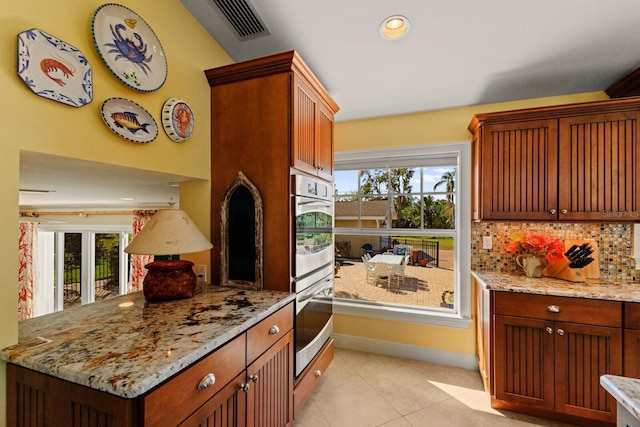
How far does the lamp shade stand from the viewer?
1.42 m

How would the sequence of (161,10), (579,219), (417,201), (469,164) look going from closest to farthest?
(161,10) < (579,219) < (469,164) < (417,201)

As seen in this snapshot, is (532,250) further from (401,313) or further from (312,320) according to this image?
(312,320)

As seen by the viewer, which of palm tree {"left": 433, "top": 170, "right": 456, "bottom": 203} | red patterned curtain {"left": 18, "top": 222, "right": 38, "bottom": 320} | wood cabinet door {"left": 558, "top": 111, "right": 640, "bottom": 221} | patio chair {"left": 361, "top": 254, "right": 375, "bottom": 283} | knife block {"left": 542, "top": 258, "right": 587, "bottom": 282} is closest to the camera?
wood cabinet door {"left": 558, "top": 111, "right": 640, "bottom": 221}

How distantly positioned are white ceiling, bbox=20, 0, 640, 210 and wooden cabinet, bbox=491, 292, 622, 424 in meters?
1.66

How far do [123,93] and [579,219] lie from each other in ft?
10.2

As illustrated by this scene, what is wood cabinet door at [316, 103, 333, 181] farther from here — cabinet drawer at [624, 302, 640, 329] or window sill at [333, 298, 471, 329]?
cabinet drawer at [624, 302, 640, 329]

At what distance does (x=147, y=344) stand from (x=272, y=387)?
2.49 ft

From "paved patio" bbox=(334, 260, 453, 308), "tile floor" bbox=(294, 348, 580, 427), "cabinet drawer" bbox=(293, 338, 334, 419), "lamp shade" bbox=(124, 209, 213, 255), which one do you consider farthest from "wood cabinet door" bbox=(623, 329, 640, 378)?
"lamp shade" bbox=(124, 209, 213, 255)

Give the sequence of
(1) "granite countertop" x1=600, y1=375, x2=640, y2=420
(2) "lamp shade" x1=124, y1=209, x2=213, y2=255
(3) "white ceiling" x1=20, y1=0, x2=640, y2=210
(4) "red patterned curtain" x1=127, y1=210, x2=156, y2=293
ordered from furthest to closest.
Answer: (4) "red patterned curtain" x1=127, y1=210, x2=156, y2=293 < (3) "white ceiling" x1=20, y1=0, x2=640, y2=210 < (2) "lamp shade" x1=124, y1=209, x2=213, y2=255 < (1) "granite countertop" x1=600, y1=375, x2=640, y2=420

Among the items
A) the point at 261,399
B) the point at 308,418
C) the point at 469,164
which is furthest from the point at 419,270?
the point at 261,399

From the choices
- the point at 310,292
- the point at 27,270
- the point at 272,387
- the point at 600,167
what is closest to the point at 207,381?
the point at 272,387

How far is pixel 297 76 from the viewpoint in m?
1.71

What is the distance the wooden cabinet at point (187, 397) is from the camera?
0.79 metres

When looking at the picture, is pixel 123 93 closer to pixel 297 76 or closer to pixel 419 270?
pixel 297 76
